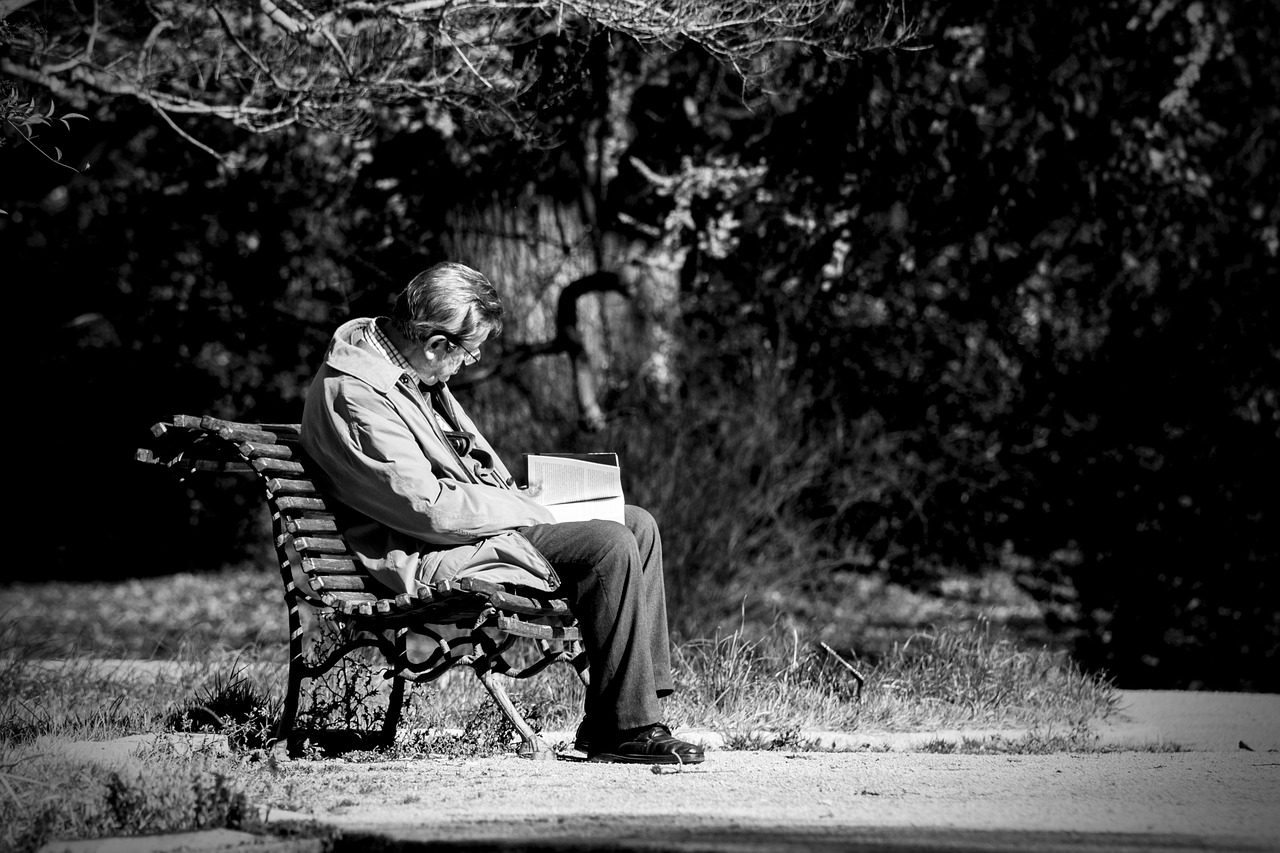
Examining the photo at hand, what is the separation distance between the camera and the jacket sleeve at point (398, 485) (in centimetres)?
395

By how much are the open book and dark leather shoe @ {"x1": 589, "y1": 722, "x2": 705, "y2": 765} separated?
66cm

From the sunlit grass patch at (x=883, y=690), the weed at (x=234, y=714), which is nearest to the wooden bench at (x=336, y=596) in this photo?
the weed at (x=234, y=714)

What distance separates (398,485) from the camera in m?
3.94

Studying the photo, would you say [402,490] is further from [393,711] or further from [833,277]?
[833,277]

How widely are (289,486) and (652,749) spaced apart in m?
1.32

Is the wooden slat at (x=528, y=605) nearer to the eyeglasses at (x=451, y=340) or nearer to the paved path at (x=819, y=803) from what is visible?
the paved path at (x=819, y=803)

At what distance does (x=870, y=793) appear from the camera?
12.2 feet

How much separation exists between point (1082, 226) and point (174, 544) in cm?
909

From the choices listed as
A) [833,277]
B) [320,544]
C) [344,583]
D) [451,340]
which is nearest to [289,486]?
[320,544]

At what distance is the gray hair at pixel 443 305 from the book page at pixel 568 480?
1.54ft

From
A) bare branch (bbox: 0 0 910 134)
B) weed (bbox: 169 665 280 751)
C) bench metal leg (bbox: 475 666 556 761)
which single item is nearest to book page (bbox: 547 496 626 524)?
bench metal leg (bbox: 475 666 556 761)

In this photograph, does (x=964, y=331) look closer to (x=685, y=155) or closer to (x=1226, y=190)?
(x=1226, y=190)

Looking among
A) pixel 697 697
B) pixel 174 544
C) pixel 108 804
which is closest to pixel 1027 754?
pixel 697 697

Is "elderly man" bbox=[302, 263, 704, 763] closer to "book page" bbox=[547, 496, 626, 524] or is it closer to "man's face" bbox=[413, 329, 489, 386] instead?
"man's face" bbox=[413, 329, 489, 386]
